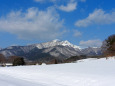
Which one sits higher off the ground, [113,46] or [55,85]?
[113,46]

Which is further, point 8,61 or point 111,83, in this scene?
point 8,61

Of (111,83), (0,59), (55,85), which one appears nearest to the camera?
(111,83)

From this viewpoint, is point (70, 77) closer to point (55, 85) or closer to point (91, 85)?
point (55, 85)

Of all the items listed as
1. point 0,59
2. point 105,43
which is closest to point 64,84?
point 105,43

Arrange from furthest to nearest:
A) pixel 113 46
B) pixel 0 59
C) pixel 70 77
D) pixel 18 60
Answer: pixel 0 59 < pixel 18 60 < pixel 113 46 < pixel 70 77

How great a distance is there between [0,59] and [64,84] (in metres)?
109

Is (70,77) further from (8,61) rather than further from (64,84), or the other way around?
(8,61)

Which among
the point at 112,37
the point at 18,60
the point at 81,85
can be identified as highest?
the point at 112,37

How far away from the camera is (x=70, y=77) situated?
1848cm

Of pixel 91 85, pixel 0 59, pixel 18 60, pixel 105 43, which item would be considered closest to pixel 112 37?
pixel 105 43

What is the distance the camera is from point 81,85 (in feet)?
52.0

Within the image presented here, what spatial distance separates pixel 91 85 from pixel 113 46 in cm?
5510

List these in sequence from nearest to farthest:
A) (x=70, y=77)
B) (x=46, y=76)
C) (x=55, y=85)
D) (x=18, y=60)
Result: (x=55, y=85)
(x=70, y=77)
(x=46, y=76)
(x=18, y=60)

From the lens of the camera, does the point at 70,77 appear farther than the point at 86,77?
Yes
